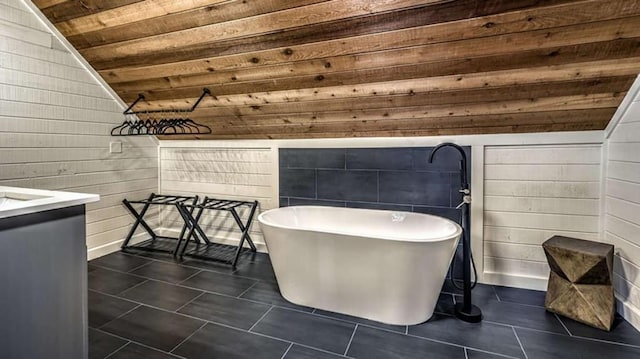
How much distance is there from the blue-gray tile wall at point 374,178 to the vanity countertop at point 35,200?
191 centimetres

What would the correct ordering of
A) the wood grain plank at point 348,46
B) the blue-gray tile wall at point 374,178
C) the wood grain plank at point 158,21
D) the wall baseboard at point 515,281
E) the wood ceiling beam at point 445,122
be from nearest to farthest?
the wood grain plank at point 348,46 < the wood grain plank at point 158,21 < the wood ceiling beam at point 445,122 < the wall baseboard at point 515,281 < the blue-gray tile wall at point 374,178

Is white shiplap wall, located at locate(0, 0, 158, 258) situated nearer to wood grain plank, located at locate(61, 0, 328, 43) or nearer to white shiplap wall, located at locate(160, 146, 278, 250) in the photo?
wood grain plank, located at locate(61, 0, 328, 43)

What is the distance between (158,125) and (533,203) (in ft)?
10.8

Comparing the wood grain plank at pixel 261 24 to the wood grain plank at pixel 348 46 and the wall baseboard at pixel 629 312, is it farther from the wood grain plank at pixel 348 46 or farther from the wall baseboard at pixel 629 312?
the wall baseboard at pixel 629 312

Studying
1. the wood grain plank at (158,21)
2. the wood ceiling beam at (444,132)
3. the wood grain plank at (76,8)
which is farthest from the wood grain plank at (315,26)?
the wood ceiling beam at (444,132)

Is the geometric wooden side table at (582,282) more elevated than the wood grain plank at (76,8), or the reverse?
the wood grain plank at (76,8)

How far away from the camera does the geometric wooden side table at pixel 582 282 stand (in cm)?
195

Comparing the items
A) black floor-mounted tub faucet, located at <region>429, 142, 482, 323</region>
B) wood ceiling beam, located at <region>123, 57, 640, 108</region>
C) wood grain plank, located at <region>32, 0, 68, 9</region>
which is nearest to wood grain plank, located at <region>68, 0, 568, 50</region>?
wood grain plank, located at <region>32, 0, 68, 9</region>

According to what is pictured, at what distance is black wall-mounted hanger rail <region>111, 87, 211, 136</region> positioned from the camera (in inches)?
122

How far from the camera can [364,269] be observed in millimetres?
2082

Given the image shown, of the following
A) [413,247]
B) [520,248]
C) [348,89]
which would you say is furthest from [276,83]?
[520,248]

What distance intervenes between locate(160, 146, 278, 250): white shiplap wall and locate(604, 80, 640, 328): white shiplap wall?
Result: 2655 mm

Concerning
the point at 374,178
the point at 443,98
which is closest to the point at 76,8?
the point at 374,178

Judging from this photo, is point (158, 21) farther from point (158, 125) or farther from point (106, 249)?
point (106, 249)
